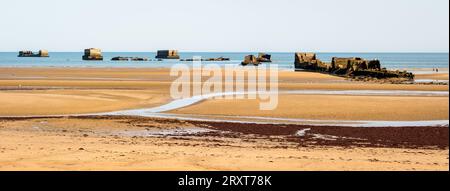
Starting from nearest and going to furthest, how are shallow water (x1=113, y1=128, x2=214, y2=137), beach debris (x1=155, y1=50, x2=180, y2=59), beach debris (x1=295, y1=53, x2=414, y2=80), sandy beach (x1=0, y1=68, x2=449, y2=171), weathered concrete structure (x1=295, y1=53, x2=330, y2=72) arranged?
sandy beach (x1=0, y1=68, x2=449, y2=171) → shallow water (x1=113, y1=128, x2=214, y2=137) → beach debris (x1=295, y1=53, x2=414, y2=80) → weathered concrete structure (x1=295, y1=53, x2=330, y2=72) → beach debris (x1=155, y1=50, x2=180, y2=59)

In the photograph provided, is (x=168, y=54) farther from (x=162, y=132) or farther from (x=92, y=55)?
(x=162, y=132)

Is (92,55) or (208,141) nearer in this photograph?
(208,141)

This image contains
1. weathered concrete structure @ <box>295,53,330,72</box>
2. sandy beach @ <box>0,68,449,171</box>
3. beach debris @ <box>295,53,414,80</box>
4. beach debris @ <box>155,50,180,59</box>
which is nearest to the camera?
sandy beach @ <box>0,68,449,171</box>

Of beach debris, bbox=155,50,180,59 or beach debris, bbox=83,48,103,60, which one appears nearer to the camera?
beach debris, bbox=83,48,103,60

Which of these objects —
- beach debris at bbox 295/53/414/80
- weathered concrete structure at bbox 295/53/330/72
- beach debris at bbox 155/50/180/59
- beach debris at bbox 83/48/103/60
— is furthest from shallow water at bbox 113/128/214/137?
beach debris at bbox 155/50/180/59

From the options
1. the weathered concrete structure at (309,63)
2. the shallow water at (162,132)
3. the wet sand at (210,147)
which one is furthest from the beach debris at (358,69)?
the shallow water at (162,132)

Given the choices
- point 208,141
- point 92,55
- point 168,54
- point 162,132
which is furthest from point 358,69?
point 168,54

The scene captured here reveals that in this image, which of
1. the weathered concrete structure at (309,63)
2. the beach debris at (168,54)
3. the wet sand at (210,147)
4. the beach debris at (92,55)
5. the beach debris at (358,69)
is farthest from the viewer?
the beach debris at (168,54)

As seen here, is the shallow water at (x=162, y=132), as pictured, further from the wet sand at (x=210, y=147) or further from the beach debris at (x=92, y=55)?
the beach debris at (x=92, y=55)

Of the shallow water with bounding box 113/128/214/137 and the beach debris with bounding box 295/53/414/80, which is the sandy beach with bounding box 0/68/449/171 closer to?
the shallow water with bounding box 113/128/214/137

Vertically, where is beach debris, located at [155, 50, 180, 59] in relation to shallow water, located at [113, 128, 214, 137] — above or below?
below
